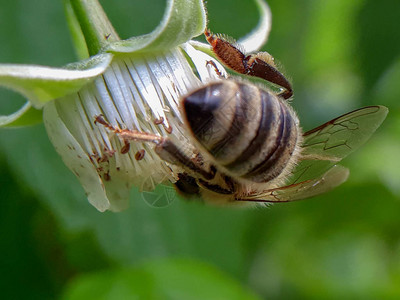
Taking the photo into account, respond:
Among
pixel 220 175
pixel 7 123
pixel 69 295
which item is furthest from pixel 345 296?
pixel 7 123

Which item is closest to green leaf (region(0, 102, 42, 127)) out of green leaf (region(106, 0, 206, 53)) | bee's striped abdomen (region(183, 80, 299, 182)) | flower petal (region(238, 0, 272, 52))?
green leaf (region(106, 0, 206, 53))

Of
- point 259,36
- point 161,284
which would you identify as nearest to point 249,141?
point 259,36

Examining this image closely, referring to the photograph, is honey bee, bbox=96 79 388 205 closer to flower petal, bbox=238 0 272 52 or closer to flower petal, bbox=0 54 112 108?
flower petal, bbox=0 54 112 108

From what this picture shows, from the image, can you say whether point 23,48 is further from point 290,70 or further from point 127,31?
point 290,70

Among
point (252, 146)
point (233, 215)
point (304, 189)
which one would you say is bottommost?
point (233, 215)

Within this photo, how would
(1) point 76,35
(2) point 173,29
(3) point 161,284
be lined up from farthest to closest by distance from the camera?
1. (3) point 161,284
2. (1) point 76,35
3. (2) point 173,29

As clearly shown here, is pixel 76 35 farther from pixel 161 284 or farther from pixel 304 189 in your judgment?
pixel 161 284

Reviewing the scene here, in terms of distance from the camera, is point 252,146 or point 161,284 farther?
point 161,284
